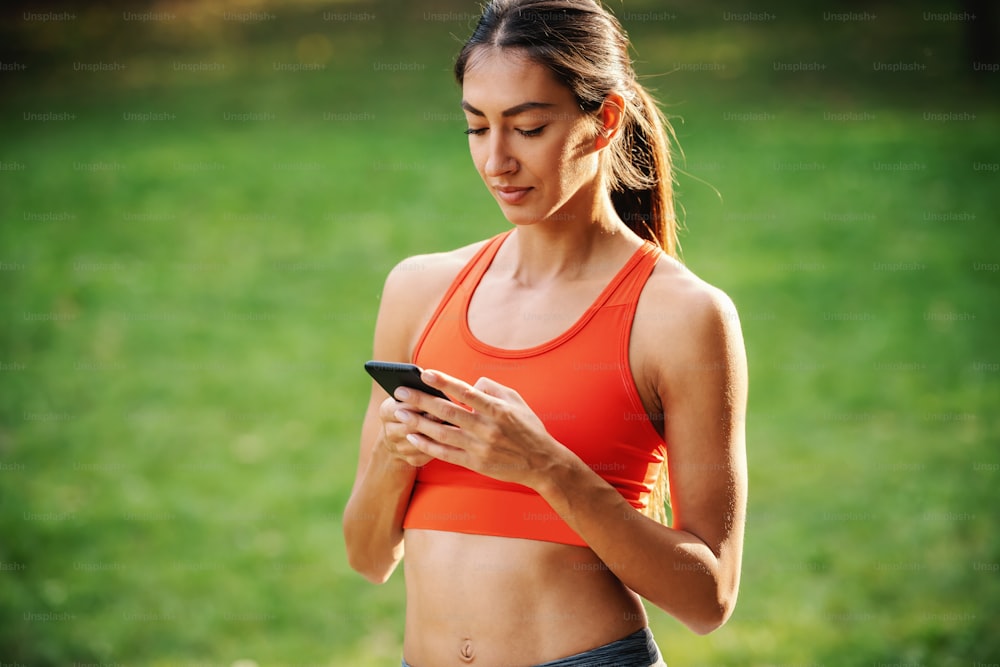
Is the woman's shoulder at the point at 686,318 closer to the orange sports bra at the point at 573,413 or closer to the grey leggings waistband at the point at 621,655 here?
the orange sports bra at the point at 573,413

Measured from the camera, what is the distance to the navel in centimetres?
195

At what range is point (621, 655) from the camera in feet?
6.29

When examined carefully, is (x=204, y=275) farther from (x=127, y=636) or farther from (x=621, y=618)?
(x=621, y=618)

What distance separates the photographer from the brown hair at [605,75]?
77.2 inches

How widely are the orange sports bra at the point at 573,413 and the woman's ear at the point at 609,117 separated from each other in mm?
216

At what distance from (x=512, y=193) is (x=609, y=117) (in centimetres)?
26

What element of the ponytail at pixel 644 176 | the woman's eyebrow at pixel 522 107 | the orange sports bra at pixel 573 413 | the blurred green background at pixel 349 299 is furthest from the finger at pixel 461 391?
the blurred green background at pixel 349 299

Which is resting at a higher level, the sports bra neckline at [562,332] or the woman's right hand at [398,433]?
the sports bra neckline at [562,332]

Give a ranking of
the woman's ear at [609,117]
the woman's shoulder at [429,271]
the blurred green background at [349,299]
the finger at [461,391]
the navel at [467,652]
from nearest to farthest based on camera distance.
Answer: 1. the finger at [461,391]
2. the navel at [467,652]
3. the woman's ear at [609,117]
4. the woman's shoulder at [429,271]
5. the blurred green background at [349,299]

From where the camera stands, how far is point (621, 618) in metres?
1.95

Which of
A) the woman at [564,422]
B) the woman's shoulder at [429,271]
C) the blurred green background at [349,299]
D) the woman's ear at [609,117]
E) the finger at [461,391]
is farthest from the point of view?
the blurred green background at [349,299]

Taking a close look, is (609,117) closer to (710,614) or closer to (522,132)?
(522,132)

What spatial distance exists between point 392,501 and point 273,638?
10.5 ft

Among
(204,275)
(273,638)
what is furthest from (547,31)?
(204,275)
